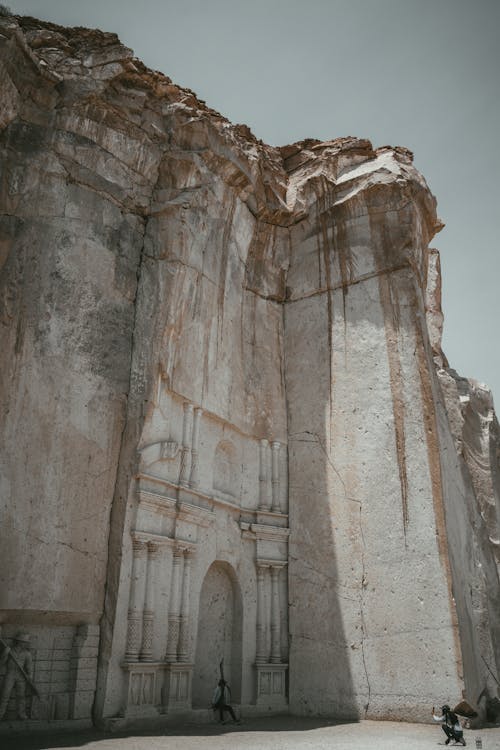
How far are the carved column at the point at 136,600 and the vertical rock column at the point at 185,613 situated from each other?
90 centimetres

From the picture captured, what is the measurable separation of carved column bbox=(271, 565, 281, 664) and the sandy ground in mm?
1396

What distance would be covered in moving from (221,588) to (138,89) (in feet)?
33.1

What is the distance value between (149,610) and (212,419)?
409 centimetres

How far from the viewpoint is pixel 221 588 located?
13219mm

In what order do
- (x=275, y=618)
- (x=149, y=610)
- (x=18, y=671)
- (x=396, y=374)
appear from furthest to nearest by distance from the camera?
(x=396, y=374) < (x=275, y=618) < (x=149, y=610) < (x=18, y=671)

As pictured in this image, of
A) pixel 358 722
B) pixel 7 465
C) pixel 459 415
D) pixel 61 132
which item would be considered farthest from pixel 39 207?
pixel 459 415

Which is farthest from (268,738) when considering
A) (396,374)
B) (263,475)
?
(396,374)

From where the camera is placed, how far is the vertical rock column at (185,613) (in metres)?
11.4

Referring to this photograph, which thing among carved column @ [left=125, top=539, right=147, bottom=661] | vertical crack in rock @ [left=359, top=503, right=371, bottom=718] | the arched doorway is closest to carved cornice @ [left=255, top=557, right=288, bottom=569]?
the arched doorway

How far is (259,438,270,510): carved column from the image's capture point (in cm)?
1426

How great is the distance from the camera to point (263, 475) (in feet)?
47.5

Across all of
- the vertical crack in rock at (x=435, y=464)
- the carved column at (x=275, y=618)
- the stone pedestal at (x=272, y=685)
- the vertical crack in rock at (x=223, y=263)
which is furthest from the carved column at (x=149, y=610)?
the vertical crack in rock at (x=435, y=464)

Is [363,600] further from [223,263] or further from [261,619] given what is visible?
[223,263]

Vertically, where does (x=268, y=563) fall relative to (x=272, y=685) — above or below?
above
